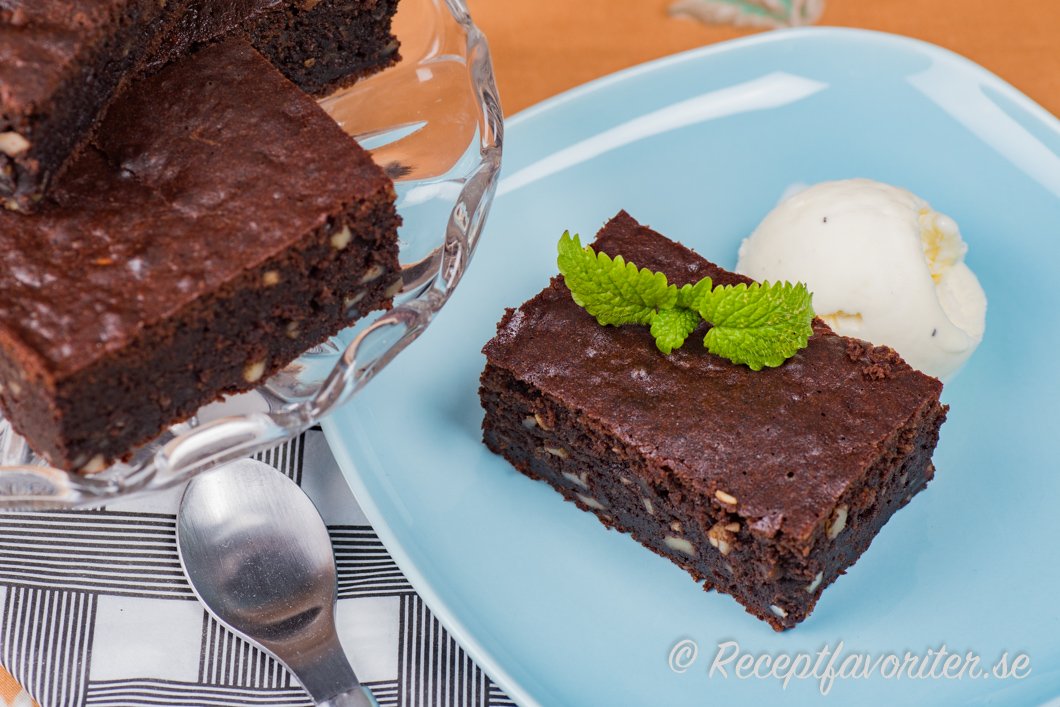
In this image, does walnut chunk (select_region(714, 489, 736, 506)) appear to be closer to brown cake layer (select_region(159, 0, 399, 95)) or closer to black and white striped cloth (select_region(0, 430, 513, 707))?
black and white striped cloth (select_region(0, 430, 513, 707))

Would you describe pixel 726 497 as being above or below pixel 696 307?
below

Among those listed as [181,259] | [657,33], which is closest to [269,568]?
[181,259]

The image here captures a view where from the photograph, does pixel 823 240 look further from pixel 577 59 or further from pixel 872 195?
pixel 577 59

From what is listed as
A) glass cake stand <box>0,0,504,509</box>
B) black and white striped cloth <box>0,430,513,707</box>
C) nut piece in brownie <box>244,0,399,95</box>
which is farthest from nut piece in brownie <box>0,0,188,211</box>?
black and white striped cloth <box>0,430,513,707</box>

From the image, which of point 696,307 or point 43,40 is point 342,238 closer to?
point 43,40

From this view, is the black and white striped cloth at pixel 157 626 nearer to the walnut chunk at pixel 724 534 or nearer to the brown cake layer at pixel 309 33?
the walnut chunk at pixel 724 534

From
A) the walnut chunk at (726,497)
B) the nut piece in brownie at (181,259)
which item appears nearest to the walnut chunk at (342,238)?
the nut piece in brownie at (181,259)
